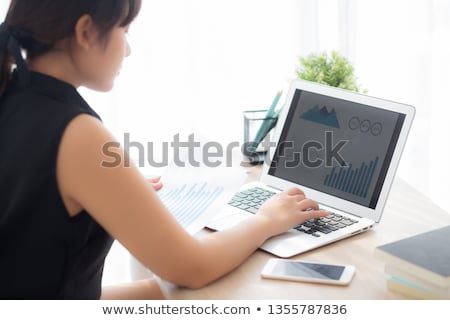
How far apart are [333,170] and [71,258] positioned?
1.80ft

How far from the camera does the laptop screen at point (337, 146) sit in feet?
4.07

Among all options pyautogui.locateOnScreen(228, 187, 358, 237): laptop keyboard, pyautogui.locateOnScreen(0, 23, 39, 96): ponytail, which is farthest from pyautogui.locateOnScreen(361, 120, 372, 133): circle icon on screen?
pyautogui.locateOnScreen(0, 23, 39, 96): ponytail

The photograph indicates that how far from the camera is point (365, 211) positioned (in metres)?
1.25

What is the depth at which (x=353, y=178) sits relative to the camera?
4.18ft

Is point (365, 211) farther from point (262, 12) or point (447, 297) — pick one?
point (262, 12)

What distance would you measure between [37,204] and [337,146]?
1.98ft

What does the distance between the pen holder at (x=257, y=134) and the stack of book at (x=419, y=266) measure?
0.61m

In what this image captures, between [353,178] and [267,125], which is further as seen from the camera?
[267,125]

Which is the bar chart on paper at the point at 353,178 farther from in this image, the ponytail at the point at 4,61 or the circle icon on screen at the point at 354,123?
the ponytail at the point at 4,61

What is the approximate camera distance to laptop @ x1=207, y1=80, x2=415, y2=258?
1216 millimetres

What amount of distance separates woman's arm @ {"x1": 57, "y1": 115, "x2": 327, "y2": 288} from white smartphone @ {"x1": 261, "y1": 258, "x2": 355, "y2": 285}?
0.08 metres

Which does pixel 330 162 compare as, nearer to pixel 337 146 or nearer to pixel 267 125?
pixel 337 146

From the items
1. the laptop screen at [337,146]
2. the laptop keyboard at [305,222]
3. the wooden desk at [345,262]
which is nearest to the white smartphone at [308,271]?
the wooden desk at [345,262]
